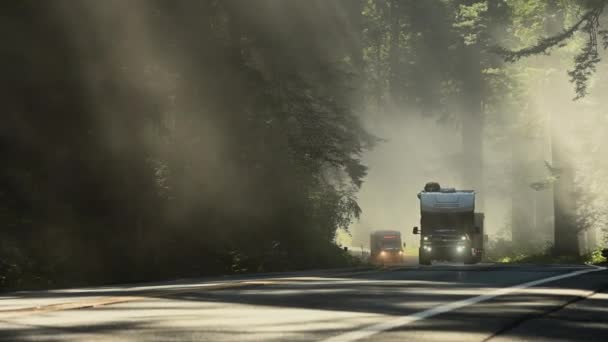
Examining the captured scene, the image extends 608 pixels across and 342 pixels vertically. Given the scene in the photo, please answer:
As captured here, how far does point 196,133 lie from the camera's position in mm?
36188

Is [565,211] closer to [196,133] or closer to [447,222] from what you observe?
[447,222]

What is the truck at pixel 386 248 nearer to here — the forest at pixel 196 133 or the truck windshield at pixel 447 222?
the forest at pixel 196 133

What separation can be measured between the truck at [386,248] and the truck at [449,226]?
18847 millimetres

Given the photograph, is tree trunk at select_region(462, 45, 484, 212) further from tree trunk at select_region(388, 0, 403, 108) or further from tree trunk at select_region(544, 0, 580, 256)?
tree trunk at select_region(544, 0, 580, 256)

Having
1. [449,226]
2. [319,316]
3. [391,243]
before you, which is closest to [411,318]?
[319,316]

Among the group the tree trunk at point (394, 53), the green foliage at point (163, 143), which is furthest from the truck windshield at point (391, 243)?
the tree trunk at point (394, 53)

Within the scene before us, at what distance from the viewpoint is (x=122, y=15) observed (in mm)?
31578

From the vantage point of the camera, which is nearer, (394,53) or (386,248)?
(386,248)

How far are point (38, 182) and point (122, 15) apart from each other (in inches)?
214

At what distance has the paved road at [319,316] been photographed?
27.1 ft

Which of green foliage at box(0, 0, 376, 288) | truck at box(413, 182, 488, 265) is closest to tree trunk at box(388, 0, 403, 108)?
truck at box(413, 182, 488, 265)

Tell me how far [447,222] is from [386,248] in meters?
20.7

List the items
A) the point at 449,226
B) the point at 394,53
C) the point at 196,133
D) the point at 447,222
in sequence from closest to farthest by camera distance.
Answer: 1. the point at 196,133
2. the point at 447,222
3. the point at 449,226
4. the point at 394,53

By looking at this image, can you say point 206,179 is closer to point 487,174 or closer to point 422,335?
point 422,335
